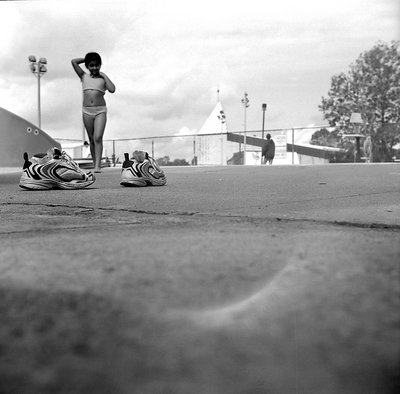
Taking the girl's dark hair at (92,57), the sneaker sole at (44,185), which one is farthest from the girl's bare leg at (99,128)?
the sneaker sole at (44,185)

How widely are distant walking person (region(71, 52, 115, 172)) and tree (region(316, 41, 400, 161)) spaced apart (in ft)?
89.1

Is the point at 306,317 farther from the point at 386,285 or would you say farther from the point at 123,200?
the point at 123,200

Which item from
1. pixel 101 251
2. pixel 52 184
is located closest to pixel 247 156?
pixel 52 184

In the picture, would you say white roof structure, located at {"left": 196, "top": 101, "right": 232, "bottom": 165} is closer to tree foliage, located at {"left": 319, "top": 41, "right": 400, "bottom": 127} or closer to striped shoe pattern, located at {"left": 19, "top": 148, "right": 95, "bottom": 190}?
tree foliage, located at {"left": 319, "top": 41, "right": 400, "bottom": 127}

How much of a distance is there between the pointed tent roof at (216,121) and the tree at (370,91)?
628 cm

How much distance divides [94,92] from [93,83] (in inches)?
4.4

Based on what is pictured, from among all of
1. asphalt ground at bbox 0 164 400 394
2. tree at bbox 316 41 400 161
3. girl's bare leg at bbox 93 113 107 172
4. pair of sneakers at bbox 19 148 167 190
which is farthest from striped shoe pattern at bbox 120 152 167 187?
tree at bbox 316 41 400 161

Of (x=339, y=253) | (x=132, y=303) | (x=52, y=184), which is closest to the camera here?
(x=132, y=303)

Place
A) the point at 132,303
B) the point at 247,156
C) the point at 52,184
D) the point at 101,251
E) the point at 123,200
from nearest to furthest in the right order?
the point at 132,303 → the point at 101,251 → the point at 123,200 → the point at 52,184 → the point at 247,156

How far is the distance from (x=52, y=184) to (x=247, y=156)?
2154 cm

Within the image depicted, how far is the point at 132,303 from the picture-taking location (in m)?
0.66

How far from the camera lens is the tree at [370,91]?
1299 inches

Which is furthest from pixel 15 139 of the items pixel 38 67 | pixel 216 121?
pixel 216 121

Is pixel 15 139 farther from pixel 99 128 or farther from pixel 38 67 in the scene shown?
pixel 99 128
